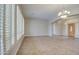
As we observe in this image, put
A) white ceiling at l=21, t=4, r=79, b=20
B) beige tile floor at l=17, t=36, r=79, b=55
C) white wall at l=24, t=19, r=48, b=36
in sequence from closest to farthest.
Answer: beige tile floor at l=17, t=36, r=79, b=55 → white ceiling at l=21, t=4, r=79, b=20 → white wall at l=24, t=19, r=48, b=36

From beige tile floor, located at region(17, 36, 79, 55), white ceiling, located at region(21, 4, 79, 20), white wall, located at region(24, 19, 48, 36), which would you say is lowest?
beige tile floor, located at region(17, 36, 79, 55)

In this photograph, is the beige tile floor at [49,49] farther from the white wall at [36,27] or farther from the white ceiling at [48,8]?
the white wall at [36,27]

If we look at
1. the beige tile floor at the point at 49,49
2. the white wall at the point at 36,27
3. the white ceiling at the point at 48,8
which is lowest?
the beige tile floor at the point at 49,49

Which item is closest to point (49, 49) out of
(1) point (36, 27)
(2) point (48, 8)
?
(2) point (48, 8)

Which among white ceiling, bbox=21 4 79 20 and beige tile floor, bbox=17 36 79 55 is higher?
white ceiling, bbox=21 4 79 20

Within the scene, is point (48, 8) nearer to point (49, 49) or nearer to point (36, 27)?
point (49, 49)

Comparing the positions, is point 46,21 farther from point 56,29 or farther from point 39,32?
point 56,29

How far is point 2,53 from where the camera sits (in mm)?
1693

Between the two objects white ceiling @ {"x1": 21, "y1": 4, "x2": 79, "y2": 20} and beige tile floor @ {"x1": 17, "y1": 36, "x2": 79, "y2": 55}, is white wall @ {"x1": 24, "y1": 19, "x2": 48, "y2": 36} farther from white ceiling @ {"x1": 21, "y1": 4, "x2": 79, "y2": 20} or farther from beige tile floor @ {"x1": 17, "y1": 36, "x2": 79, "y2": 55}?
beige tile floor @ {"x1": 17, "y1": 36, "x2": 79, "y2": 55}

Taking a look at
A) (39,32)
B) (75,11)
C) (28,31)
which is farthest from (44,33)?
(75,11)

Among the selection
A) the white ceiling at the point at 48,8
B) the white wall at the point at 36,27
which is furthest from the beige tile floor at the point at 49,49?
the white wall at the point at 36,27

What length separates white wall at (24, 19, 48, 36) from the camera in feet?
Result: 38.0

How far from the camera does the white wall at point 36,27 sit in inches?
457

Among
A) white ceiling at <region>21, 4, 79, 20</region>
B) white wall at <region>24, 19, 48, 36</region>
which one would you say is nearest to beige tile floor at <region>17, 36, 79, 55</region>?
white ceiling at <region>21, 4, 79, 20</region>
